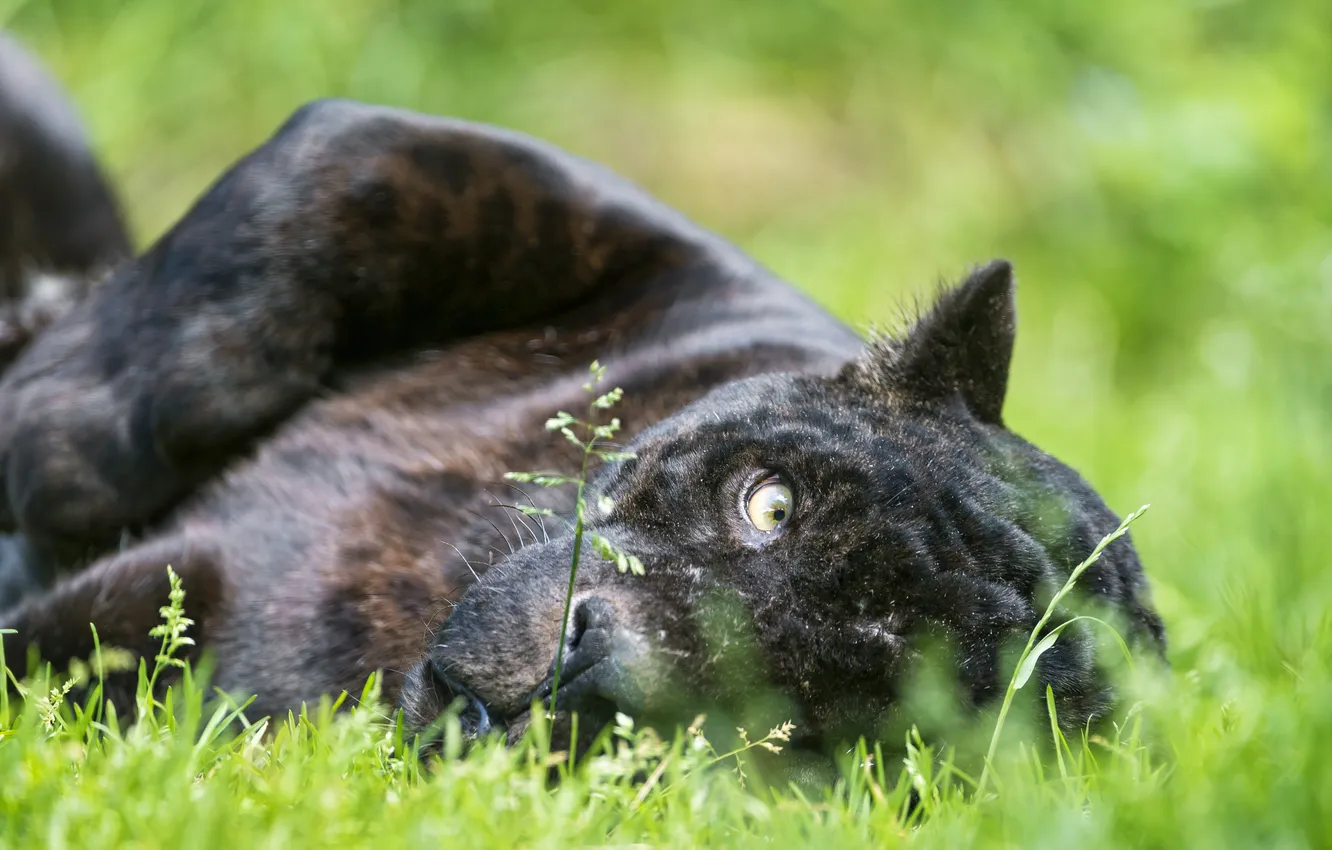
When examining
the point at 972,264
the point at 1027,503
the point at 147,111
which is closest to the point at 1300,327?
the point at 972,264

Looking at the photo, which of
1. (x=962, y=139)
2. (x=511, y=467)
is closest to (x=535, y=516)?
(x=511, y=467)

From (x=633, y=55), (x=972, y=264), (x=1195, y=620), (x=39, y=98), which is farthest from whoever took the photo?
(x=633, y=55)

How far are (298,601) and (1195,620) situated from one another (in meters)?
1.68

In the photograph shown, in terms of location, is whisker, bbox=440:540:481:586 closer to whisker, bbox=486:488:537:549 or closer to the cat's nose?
whisker, bbox=486:488:537:549

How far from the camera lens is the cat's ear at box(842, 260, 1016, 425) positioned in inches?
86.9

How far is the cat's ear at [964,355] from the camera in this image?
2.21 m

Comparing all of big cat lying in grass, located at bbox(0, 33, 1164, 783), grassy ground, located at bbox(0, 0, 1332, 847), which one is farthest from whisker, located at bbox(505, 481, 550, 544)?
grassy ground, located at bbox(0, 0, 1332, 847)

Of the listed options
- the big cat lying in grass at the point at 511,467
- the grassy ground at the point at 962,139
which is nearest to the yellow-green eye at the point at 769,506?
the big cat lying in grass at the point at 511,467

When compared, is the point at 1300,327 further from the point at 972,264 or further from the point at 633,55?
the point at 633,55

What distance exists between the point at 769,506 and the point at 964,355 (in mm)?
498

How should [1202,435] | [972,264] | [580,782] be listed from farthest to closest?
[1202,435]
[972,264]
[580,782]

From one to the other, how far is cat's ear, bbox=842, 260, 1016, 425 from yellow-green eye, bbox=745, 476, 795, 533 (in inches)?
14.2

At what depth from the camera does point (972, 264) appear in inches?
92.1

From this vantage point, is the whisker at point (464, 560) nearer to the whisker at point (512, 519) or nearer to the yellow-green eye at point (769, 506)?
the whisker at point (512, 519)
